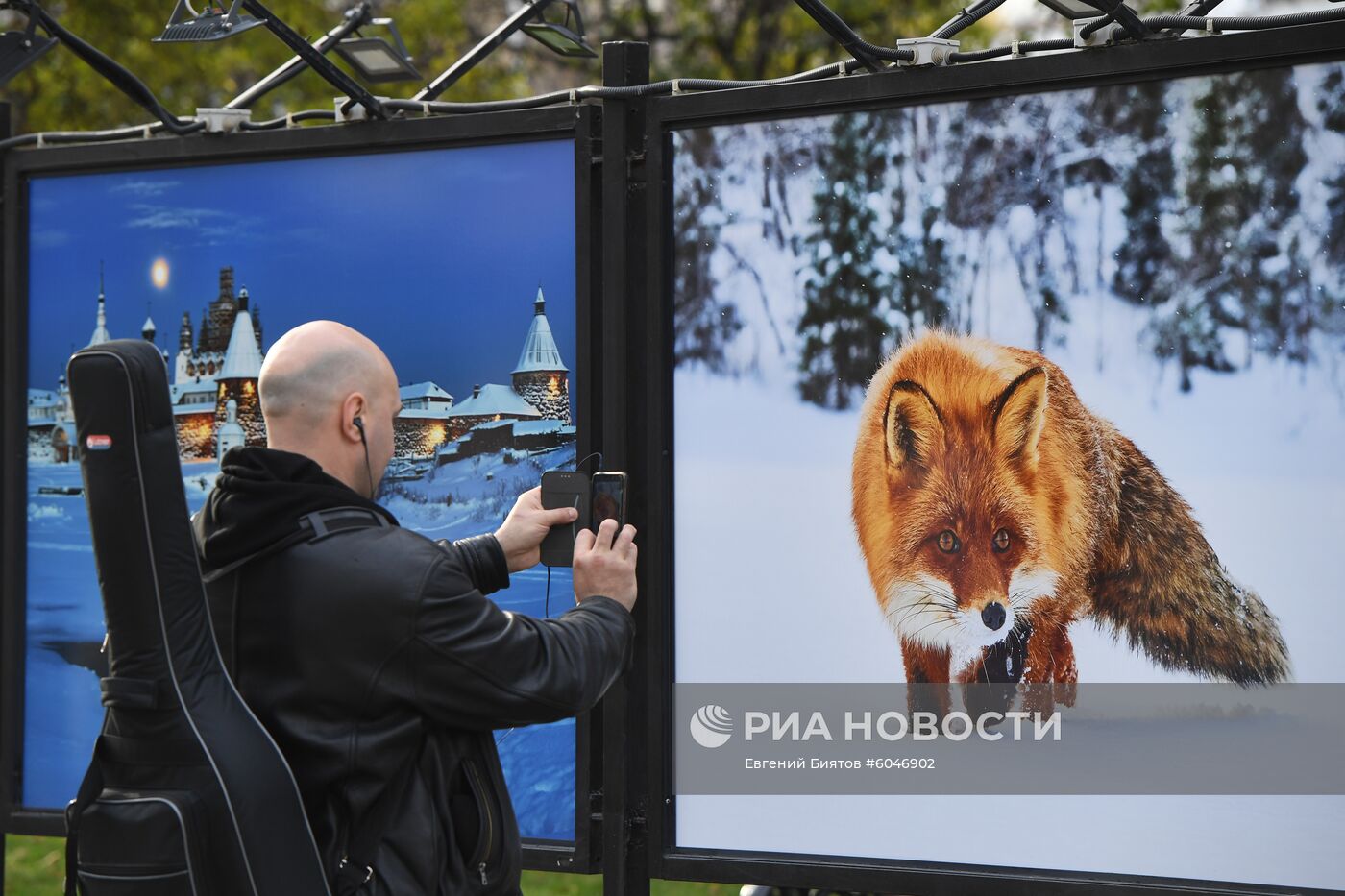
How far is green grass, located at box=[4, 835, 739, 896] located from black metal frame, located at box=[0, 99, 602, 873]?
136 inches

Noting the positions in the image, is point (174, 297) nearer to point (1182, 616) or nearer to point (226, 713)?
point (226, 713)

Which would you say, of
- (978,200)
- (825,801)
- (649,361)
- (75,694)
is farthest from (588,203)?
(75,694)

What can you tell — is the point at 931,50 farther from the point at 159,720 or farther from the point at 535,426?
the point at 159,720

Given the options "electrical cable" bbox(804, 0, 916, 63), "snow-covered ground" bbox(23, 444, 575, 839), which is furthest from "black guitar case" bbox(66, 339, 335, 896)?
"electrical cable" bbox(804, 0, 916, 63)

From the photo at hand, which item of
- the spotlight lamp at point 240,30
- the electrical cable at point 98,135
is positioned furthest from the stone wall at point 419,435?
the electrical cable at point 98,135

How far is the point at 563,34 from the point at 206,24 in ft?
3.37

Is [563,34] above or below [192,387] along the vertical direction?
above

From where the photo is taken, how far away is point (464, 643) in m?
2.47

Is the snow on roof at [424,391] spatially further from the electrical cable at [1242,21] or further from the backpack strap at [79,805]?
the electrical cable at [1242,21]

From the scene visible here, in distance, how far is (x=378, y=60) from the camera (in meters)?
4.36

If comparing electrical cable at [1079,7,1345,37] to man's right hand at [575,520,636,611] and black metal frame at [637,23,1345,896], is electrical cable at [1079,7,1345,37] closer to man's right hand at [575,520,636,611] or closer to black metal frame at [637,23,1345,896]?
black metal frame at [637,23,1345,896]

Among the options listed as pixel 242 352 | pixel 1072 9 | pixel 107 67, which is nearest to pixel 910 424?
pixel 1072 9

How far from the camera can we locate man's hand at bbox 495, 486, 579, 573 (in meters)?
3.01

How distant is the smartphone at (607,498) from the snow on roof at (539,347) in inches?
29.0
